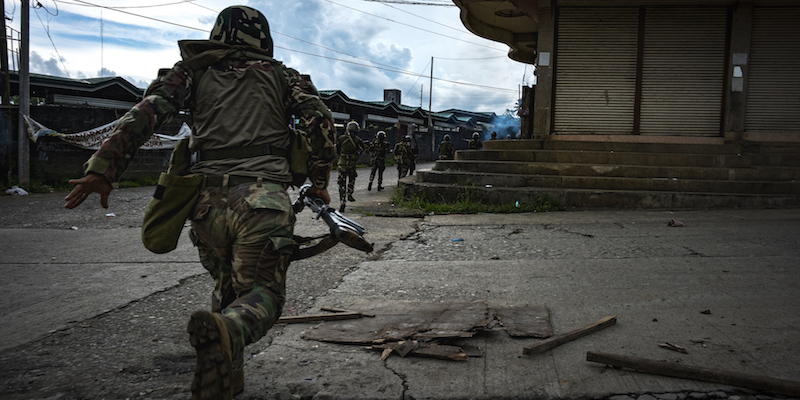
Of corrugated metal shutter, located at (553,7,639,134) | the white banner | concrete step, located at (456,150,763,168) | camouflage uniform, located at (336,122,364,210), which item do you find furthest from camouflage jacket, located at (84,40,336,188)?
the white banner

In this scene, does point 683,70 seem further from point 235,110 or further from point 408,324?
point 235,110

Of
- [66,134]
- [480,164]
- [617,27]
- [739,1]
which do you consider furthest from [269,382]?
[66,134]

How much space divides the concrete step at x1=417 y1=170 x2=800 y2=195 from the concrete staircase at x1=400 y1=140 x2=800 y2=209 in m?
0.01

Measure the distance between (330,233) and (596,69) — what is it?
1017cm

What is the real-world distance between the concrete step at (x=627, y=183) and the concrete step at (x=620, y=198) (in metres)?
0.28

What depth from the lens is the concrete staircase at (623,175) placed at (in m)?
8.52

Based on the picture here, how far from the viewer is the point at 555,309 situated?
11.4 ft

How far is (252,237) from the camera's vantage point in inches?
86.9

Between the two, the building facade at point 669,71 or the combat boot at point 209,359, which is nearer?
the combat boot at point 209,359

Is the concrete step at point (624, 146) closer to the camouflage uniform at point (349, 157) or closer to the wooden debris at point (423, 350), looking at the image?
the camouflage uniform at point (349, 157)

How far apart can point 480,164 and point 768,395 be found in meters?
8.09

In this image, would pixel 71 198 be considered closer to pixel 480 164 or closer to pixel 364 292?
pixel 364 292

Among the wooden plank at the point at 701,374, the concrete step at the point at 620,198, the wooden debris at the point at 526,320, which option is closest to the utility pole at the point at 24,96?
the concrete step at the point at 620,198

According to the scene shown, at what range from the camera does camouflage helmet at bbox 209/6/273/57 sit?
2.57m
